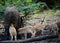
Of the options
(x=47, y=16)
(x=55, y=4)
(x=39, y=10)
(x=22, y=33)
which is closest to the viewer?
(x=22, y=33)

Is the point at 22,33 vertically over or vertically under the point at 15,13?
under

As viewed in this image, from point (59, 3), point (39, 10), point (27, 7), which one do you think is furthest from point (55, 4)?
point (27, 7)

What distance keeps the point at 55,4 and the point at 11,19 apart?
13.9ft

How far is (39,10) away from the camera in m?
11.9

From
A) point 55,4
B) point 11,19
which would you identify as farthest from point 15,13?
point 55,4

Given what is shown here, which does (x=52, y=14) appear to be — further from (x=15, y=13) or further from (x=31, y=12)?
(x=15, y=13)

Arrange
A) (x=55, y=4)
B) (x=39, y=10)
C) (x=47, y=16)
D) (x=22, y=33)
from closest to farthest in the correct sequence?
(x=22, y=33)
(x=47, y=16)
(x=39, y=10)
(x=55, y=4)

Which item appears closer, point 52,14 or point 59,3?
point 52,14

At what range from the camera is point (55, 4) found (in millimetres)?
12836

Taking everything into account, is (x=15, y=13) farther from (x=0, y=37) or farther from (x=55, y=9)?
(x=55, y=9)

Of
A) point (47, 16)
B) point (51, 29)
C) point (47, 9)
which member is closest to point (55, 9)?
point (47, 9)

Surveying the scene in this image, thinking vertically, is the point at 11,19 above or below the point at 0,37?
above

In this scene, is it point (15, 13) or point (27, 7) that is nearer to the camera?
point (15, 13)

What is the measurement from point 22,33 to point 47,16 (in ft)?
8.17
